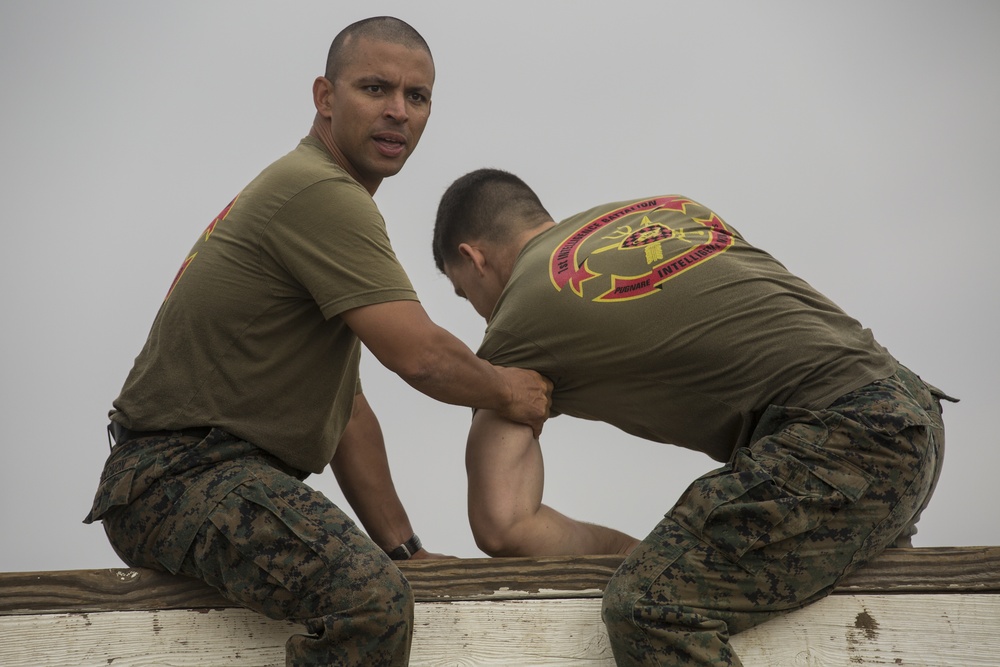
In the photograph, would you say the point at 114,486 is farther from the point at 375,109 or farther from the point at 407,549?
the point at 375,109

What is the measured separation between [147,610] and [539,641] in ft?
3.44

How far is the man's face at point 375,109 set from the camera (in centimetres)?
329

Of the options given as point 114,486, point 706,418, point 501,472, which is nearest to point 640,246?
point 706,418

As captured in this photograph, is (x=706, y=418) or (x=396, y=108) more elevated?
(x=396, y=108)

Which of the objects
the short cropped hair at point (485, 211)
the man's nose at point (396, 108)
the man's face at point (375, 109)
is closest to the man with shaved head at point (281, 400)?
the man's face at point (375, 109)

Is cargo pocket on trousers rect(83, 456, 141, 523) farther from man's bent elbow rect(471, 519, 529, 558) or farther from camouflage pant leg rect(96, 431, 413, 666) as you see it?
man's bent elbow rect(471, 519, 529, 558)

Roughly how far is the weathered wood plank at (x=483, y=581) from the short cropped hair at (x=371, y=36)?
1.58 metres

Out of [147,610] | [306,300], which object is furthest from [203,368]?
[147,610]

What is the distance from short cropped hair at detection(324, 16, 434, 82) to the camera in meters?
3.38

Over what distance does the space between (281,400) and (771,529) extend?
1.33 m

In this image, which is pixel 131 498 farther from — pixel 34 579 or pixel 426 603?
pixel 426 603

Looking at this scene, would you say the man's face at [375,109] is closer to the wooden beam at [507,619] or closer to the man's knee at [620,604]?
the wooden beam at [507,619]

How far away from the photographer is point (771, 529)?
8.68 ft

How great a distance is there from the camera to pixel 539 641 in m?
2.89
